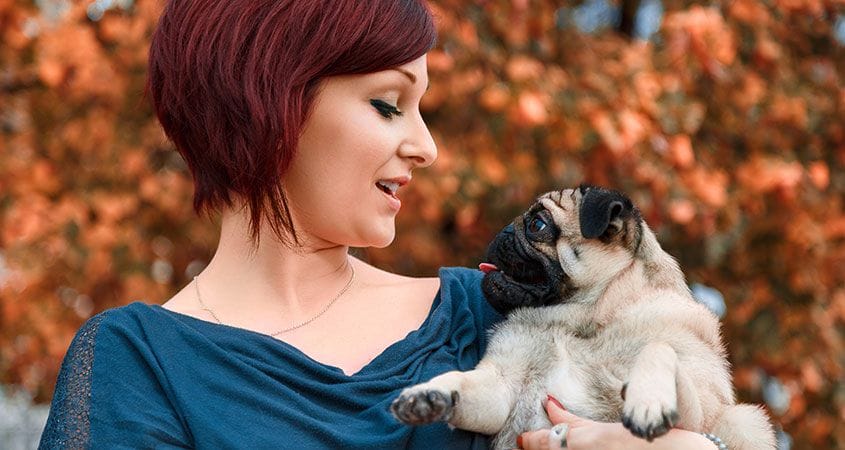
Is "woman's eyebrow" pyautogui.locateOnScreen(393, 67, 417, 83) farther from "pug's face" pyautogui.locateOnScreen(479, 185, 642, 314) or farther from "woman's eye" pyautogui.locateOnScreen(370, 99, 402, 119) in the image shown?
"pug's face" pyautogui.locateOnScreen(479, 185, 642, 314)

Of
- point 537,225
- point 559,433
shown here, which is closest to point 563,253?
point 537,225

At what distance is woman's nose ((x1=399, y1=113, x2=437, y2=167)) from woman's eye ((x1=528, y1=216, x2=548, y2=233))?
378mm

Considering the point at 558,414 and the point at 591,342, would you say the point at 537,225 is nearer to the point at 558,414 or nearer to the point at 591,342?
the point at 591,342

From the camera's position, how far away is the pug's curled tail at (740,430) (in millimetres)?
2766

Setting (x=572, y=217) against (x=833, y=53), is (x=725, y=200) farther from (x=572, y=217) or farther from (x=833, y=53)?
(x=572, y=217)

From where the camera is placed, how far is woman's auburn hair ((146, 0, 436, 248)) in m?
2.78

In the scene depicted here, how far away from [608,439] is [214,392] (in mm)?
923

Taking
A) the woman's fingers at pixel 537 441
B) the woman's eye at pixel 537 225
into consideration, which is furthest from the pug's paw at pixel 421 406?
the woman's eye at pixel 537 225

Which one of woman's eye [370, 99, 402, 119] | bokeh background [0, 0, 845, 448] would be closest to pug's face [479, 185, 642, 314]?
woman's eye [370, 99, 402, 119]

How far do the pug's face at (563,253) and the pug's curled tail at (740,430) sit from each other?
48 centimetres

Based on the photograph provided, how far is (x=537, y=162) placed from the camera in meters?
6.78

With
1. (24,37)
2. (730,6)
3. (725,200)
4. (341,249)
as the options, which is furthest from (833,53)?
(341,249)

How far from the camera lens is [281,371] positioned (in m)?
2.71

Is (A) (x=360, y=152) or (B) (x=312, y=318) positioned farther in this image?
(B) (x=312, y=318)
